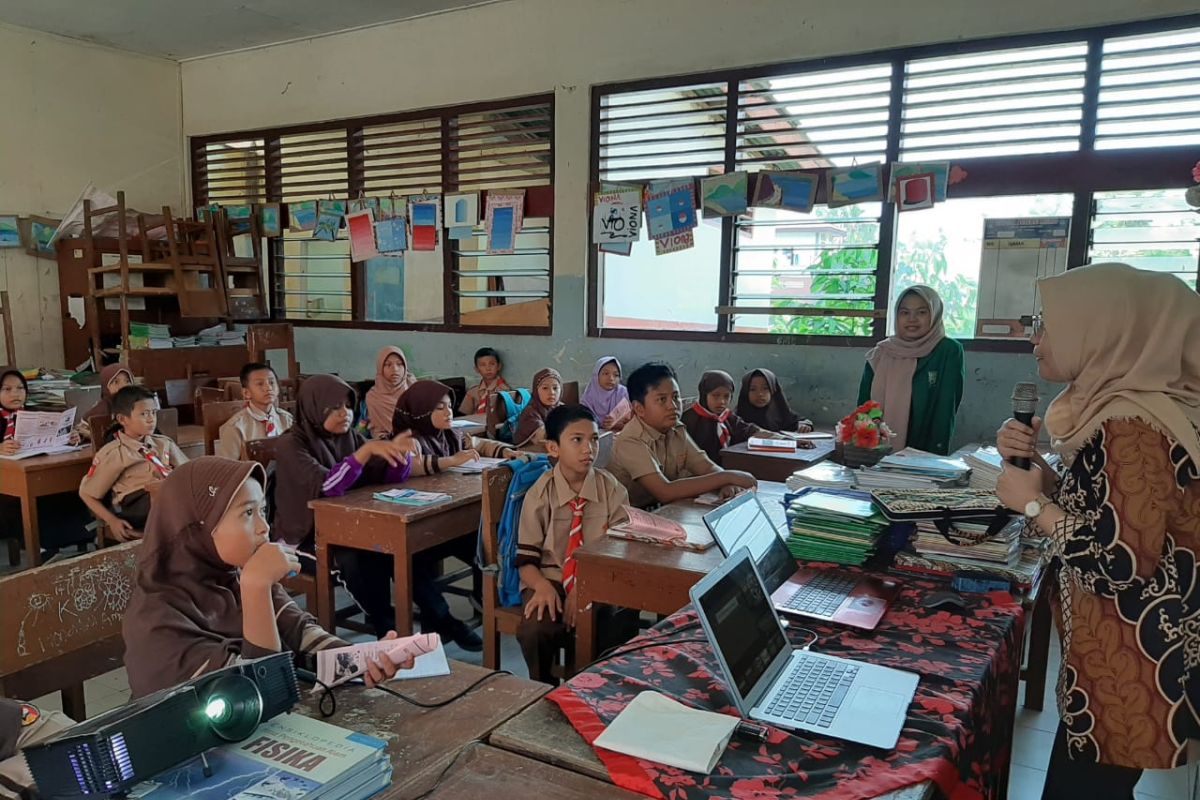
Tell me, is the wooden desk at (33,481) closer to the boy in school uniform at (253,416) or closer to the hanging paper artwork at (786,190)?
the boy in school uniform at (253,416)

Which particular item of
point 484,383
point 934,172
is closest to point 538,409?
point 484,383

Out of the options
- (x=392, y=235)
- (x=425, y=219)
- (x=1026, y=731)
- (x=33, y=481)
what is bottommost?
(x=1026, y=731)

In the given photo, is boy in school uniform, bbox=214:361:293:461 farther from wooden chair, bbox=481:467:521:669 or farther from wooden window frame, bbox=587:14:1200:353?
wooden window frame, bbox=587:14:1200:353

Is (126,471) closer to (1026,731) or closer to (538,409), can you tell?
(538,409)

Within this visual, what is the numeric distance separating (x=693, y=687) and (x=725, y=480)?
144 cm

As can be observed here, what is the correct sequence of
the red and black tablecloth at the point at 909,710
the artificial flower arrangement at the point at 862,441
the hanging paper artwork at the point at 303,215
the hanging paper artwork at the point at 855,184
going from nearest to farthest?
the red and black tablecloth at the point at 909,710 < the artificial flower arrangement at the point at 862,441 < the hanging paper artwork at the point at 855,184 < the hanging paper artwork at the point at 303,215

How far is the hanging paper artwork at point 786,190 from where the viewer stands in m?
→ 4.66

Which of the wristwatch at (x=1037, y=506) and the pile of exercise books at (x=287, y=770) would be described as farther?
the wristwatch at (x=1037, y=506)

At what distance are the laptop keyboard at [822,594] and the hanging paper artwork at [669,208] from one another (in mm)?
3600

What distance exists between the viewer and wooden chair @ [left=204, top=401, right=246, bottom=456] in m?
3.96

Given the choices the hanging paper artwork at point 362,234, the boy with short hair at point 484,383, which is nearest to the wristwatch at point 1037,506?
the boy with short hair at point 484,383

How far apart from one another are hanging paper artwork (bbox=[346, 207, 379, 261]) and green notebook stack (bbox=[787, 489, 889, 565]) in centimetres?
508

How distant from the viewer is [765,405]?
A: 467cm

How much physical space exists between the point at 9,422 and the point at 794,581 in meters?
3.99
